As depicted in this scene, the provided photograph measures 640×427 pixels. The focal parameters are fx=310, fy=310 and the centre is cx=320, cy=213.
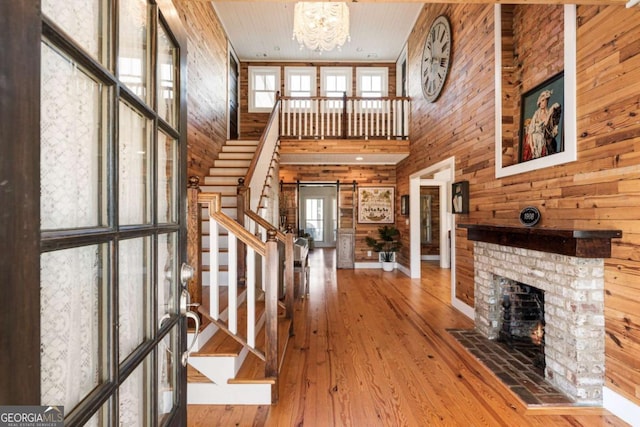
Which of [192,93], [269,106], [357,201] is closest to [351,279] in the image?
[357,201]

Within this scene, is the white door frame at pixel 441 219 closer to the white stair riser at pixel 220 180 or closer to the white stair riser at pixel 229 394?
the white stair riser at pixel 229 394

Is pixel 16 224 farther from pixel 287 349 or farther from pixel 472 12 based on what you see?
pixel 472 12

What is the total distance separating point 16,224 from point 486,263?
369 centimetres

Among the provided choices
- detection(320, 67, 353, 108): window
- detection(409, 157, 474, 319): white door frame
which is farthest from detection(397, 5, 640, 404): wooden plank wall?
detection(320, 67, 353, 108): window

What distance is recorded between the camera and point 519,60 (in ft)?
10.5

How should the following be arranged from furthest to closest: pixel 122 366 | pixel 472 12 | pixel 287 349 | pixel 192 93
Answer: pixel 192 93 → pixel 472 12 → pixel 287 349 → pixel 122 366

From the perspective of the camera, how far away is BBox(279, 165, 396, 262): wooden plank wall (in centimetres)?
786

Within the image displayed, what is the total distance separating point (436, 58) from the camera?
4980 millimetres

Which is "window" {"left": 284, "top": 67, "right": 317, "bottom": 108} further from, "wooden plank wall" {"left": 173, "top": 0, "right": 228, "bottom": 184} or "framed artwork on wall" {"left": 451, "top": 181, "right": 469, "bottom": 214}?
"framed artwork on wall" {"left": 451, "top": 181, "right": 469, "bottom": 214}

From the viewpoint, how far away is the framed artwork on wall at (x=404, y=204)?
22.5ft

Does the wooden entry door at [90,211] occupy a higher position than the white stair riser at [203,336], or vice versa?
the wooden entry door at [90,211]

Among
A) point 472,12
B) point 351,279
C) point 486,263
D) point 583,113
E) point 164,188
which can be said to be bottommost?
point 351,279

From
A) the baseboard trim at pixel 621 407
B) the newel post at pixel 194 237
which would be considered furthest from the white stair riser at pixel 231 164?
the baseboard trim at pixel 621 407

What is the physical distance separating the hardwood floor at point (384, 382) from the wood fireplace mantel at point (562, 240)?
1.07 m
